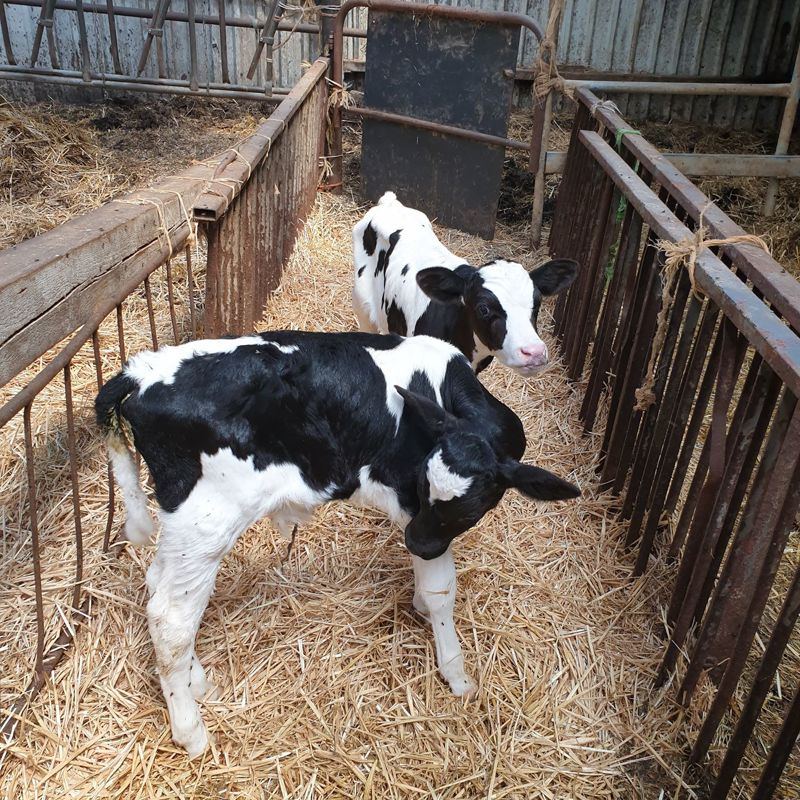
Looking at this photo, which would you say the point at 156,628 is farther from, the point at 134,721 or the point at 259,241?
the point at 259,241

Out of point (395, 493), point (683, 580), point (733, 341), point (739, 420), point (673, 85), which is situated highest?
point (673, 85)

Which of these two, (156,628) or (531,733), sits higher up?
(156,628)

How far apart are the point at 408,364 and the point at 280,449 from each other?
491 mm

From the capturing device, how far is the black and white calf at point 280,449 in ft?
7.10

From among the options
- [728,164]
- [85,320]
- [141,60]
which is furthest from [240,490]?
[141,60]

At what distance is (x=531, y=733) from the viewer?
2516 millimetres

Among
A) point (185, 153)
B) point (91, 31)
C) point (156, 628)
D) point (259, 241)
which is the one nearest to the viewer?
point (156, 628)

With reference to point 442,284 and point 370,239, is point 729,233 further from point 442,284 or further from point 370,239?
point 370,239

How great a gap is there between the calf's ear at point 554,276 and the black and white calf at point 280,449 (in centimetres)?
126

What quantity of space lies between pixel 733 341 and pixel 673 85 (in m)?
4.03

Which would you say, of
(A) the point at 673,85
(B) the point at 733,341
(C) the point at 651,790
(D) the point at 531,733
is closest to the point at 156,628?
(D) the point at 531,733

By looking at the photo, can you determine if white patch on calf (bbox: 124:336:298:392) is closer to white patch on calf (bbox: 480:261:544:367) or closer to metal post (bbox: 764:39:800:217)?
white patch on calf (bbox: 480:261:544:367)

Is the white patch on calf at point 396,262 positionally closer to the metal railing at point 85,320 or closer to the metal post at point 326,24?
the metal railing at point 85,320

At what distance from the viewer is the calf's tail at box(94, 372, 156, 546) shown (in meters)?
2.17
